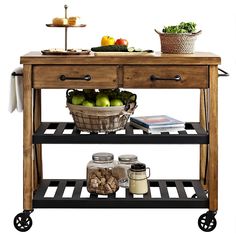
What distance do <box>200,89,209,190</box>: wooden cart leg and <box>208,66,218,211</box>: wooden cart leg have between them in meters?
0.30

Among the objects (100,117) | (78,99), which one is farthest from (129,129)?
(78,99)

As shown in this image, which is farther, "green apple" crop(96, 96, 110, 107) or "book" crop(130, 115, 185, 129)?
"book" crop(130, 115, 185, 129)

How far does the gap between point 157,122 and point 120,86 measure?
475 millimetres

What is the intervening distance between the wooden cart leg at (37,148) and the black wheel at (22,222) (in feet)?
1.39

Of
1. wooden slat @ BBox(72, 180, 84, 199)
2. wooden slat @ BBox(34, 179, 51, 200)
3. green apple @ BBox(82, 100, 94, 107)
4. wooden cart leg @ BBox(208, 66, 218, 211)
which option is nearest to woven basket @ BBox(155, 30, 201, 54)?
wooden cart leg @ BBox(208, 66, 218, 211)

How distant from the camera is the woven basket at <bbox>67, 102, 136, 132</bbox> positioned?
5.68 meters

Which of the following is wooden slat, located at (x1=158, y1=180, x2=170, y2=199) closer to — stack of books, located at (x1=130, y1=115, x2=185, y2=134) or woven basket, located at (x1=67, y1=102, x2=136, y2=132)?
stack of books, located at (x1=130, y1=115, x2=185, y2=134)

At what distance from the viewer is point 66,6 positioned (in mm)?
5844

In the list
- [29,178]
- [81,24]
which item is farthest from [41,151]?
[81,24]

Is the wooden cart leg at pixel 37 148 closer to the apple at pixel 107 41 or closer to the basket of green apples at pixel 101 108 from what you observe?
the basket of green apples at pixel 101 108

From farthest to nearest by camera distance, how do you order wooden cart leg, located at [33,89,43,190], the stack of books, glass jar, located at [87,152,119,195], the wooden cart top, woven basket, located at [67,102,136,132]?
1. wooden cart leg, located at [33,89,43,190]
2. glass jar, located at [87,152,119,195]
3. the stack of books
4. woven basket, located at [67,102,136,132]
5. the wooden cart top

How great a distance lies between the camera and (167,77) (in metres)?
5.57

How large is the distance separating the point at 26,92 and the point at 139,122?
0.89 metres

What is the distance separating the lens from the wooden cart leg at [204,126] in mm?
5973
